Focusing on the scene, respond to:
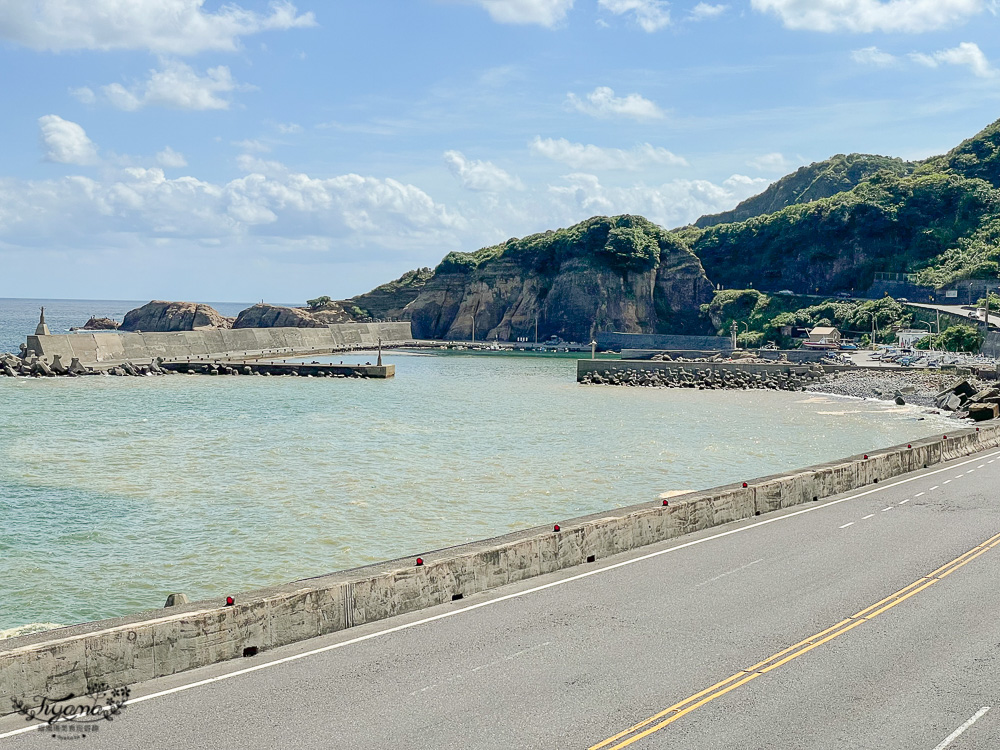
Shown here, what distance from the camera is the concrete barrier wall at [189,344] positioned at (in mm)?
87000

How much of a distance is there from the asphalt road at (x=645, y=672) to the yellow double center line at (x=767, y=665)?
0.03m

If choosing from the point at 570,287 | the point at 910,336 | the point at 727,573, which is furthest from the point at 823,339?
the point at 727,573

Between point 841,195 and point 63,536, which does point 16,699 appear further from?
point 841,195

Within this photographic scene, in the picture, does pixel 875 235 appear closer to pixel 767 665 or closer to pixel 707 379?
pixel 707 379

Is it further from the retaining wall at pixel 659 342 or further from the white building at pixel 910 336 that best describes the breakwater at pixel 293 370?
the retaining wall at pixel 659 342

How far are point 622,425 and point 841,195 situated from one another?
144m

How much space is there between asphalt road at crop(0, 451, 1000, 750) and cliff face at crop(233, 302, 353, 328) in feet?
555

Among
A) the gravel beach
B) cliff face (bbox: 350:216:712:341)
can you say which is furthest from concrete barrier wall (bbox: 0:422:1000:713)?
cliff face (bbox: 350:216:712:341)

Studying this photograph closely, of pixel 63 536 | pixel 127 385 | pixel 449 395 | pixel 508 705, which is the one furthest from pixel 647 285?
pixel 508 705

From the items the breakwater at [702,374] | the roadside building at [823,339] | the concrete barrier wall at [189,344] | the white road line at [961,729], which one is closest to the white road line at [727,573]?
the white road line at [961,729]

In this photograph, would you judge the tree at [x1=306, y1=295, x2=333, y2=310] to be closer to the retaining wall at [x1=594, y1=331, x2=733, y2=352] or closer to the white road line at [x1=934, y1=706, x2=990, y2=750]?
the retaining wall at [x1=594, y1=331, x2=733, y2=352]

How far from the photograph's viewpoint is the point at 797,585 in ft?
52.5

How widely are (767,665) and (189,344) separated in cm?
9512

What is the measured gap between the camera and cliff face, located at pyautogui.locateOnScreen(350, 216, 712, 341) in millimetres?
169750
